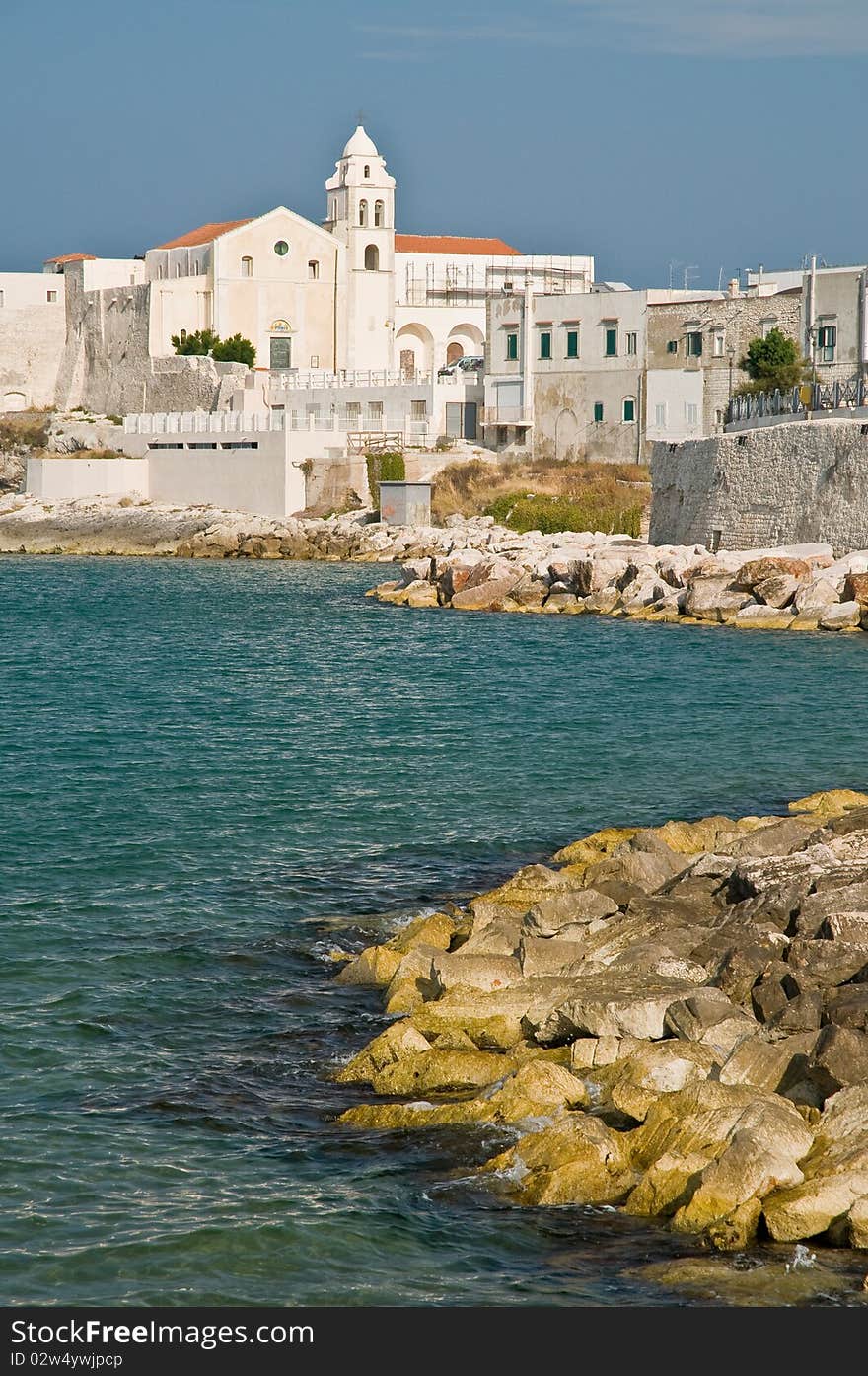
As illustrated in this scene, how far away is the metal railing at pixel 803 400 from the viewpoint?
123 ft

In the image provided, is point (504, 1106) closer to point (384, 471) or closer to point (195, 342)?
point (384, 471)

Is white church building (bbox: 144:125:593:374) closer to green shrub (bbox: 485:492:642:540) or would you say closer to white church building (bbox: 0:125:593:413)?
white church building (bbox: 0:125:593:413)

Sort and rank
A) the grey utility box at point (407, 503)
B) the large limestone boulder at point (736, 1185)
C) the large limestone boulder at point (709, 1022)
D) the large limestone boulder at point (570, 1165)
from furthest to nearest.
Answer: the grey utility box at point (407, 503) < the large limestone boulder at point (709, 1022) < the large limestone boulder at point (570, 1165) < the large limestone boulder at point (736, 1185)

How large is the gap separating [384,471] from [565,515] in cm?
777

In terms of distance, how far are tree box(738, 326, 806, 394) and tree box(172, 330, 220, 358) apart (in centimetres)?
2323

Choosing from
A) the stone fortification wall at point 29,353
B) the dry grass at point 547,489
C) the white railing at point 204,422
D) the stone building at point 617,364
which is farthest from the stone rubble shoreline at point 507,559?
the stone fortification wall at point 29,353

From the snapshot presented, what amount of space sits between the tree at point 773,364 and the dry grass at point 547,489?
4.52 meters

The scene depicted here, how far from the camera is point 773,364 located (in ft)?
154

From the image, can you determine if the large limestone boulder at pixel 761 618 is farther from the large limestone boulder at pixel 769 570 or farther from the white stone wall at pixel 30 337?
the white stone wall at pixel 30 337

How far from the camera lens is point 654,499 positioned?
4325 centimetres

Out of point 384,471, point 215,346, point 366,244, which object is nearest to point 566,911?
point 384,471
